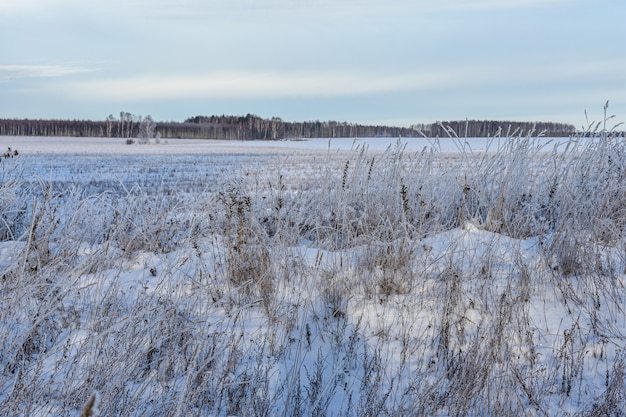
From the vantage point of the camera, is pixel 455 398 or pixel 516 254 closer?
pixel 455 398

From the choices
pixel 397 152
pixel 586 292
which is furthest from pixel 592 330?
pixel 397 152

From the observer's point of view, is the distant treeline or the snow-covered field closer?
the snow-covered field

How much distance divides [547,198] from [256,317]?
4773 mm

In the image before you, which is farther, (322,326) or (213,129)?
(213,129)

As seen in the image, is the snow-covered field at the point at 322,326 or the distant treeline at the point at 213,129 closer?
the snow-covered field at the point at 322,326

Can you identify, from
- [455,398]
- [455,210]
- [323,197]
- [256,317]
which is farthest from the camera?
[455,210]

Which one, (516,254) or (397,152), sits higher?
(397,152)

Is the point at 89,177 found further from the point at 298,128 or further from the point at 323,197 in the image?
the point at 298,128

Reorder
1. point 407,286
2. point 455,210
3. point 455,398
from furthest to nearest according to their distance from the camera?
point 455,210, point 407,286, point 455,398

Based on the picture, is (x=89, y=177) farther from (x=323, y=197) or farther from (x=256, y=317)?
(x=256, y=317)

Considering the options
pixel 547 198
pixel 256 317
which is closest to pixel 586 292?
pixel 256 317

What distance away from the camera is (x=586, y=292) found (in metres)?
4.14

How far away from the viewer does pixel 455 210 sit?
22.6 feet

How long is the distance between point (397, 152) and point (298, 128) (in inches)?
4105
